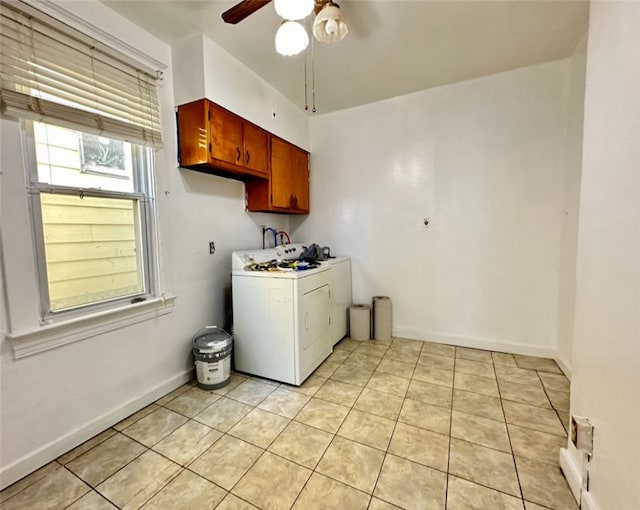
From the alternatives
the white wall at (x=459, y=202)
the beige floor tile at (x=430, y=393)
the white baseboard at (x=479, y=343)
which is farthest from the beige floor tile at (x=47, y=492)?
the white baseboard at (x=479, y=343)

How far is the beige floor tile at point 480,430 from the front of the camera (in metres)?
1.53

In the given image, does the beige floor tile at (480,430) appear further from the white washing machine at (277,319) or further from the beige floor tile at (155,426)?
the beige floor tile at (155,426)

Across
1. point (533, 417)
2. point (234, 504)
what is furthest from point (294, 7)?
point (533, 417)

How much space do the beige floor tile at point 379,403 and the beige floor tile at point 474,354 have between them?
104cm

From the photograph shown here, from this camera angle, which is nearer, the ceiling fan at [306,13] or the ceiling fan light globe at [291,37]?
the ceiling fan at [306,13]

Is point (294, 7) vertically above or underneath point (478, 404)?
above

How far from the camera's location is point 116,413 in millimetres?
1750

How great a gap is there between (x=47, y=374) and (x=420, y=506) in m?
2.01

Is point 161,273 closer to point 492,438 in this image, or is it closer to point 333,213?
point 333,213

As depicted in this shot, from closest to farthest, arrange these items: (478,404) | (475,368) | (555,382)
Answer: (478,404) < (555,382) < (475,368)

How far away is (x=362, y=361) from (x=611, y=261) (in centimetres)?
197

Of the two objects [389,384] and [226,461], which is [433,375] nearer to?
[389,384]

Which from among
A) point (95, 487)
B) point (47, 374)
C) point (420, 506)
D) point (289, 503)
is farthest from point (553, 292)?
point (47, 374)

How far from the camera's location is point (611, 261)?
0.98 meters
